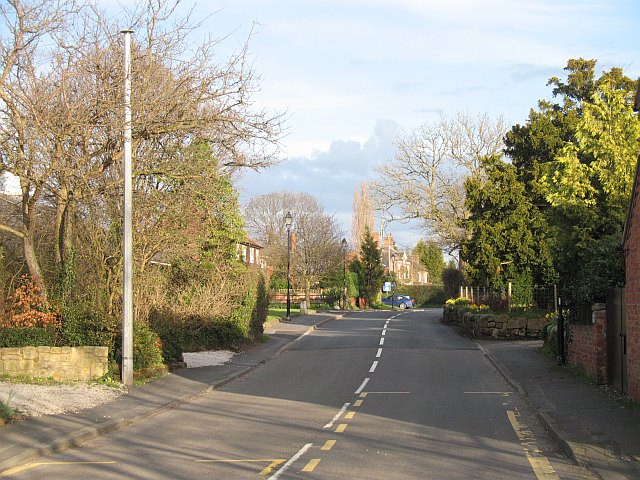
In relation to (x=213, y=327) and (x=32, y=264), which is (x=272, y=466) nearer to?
(x=32, y=264)

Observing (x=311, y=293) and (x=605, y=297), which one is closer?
(x=605, y=297)

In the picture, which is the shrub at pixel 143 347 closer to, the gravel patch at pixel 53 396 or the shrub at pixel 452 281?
the gravel patch at pixel 53 396

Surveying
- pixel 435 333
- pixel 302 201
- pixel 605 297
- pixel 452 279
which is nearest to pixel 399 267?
pixel 302 201

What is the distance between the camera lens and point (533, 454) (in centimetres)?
1005

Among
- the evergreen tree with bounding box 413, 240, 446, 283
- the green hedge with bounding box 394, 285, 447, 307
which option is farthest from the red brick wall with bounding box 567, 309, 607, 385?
the evergreen tree with bounding box 413, 240, 446, 283

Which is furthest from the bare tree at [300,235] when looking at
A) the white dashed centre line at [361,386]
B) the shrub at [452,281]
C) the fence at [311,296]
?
the white dashed centre line at [361,386]

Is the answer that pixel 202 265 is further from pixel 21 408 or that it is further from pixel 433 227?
pixel 433 227

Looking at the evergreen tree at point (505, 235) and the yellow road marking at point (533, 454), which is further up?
the evergreen tree at point (505, 235)

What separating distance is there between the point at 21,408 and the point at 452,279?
4507cm

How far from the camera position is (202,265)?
26.5 meters

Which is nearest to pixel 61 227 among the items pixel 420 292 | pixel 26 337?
pixel 26 337

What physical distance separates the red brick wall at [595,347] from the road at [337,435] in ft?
6.25

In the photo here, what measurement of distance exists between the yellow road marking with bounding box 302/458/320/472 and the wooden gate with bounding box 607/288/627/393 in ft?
25.0

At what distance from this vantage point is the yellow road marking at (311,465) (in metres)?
9.08
